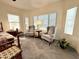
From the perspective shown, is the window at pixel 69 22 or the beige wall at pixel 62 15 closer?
the beige wall at pixel 62 15

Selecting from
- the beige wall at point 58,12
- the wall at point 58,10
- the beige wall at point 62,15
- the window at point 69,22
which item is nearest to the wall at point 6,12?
the beige wall at point 58,12

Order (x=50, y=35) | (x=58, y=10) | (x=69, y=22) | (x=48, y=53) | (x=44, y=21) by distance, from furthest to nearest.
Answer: (x=44, y=21)
(x=58, y=10)
(x=50, y=35)
(x=69, y=22)
(x=48, y=53)

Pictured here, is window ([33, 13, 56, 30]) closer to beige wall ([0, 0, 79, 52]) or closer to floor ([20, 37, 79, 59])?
beige wall ([0, 0, 79, 52])

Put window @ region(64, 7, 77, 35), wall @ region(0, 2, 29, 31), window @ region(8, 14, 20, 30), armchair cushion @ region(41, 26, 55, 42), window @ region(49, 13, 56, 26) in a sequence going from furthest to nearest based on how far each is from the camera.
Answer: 1. window @ region(8, 14, 20, 30)
2. window @ region(49, 13, 56, 26)
3. wall @ region(0, 2, 29, 31)
4. armchair cushion @ region(41, 26, 55, 42)
5. window @ region(64, 7, 77, 35)

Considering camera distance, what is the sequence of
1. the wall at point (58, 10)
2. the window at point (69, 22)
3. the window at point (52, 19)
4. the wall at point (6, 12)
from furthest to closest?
the window at point (52, 19)
the wall at point (6, 12)
the wall at point (58, 10)
the window at point (69, 22)

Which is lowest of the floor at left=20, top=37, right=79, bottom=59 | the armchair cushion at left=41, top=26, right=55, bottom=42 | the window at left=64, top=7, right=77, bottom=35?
the floor at left=20, top=37, right=79, bottom=59

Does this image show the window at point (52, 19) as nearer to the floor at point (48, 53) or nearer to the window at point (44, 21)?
the window at point (44, 21)

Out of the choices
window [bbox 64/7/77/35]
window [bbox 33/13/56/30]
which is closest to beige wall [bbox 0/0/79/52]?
window [bbox 64/7/77/35]

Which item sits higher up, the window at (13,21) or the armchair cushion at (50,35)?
the window at (13,21)

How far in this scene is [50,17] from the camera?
5113 mm

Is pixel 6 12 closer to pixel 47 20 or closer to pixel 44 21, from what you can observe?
pixel 44 21

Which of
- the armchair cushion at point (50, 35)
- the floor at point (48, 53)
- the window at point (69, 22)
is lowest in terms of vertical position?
the floor at point (48, 53)

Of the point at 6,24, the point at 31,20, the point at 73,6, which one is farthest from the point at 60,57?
the point at 31,20

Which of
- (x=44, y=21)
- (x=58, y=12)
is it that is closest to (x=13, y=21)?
(x=44, y=21)
